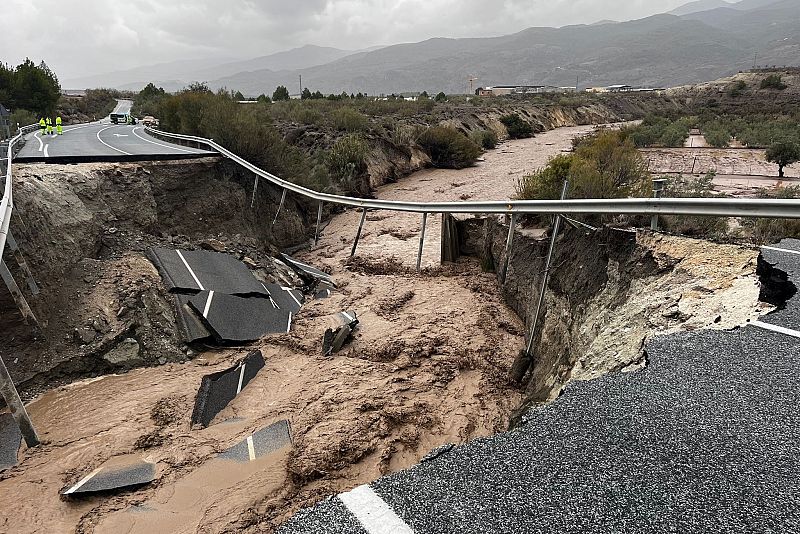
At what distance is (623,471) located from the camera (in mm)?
2555

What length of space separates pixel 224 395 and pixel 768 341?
22.5 feet

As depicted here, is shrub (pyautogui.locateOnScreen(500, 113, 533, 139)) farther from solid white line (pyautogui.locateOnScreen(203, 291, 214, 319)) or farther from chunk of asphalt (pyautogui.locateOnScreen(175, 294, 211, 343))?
chunk of asphalt (pyautogui.locateOnScreen(175, 294, 211, 343))

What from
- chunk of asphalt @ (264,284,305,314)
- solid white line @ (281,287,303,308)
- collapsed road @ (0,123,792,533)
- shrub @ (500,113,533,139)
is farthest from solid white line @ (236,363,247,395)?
shrub @ (500,113,533,139)

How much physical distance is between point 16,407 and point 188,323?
11.0ft

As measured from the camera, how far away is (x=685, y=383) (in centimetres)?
329

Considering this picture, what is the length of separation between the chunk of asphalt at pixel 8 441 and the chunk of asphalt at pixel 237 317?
10.7 feet

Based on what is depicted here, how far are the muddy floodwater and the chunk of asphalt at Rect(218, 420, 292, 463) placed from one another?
111mm

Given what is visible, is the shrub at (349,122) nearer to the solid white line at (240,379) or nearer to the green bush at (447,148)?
the green bush at (447,148)

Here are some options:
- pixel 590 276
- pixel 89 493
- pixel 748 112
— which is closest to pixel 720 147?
pixel 748 112

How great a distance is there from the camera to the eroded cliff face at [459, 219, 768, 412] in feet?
14.3

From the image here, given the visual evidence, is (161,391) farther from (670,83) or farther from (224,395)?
(670,83)

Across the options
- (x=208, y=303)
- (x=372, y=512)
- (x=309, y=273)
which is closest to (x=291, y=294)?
(x=309, y=273)

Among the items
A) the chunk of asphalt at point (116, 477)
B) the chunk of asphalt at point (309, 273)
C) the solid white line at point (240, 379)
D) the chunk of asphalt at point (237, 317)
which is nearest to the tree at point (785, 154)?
the chunk of asphalt at point (309, 273)

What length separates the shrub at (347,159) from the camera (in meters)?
22.0
